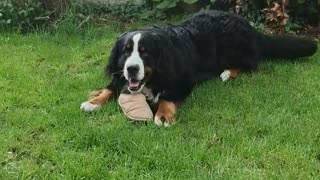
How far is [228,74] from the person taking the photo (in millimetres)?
4590

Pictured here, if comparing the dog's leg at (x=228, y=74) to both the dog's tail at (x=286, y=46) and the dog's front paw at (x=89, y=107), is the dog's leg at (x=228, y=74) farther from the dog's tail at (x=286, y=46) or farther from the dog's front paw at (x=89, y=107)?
the dog's front paw at (x=89, y=107)

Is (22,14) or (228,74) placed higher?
(22,14)

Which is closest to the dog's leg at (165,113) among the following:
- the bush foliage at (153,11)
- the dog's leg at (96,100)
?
the dog's leg at (96,100)

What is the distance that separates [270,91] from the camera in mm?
4172

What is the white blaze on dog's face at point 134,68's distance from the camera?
3.59m

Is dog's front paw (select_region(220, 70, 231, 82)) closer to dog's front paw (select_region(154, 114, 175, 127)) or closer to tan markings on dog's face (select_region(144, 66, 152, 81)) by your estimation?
tan markings on dog's face (select_region(144, 66, 152, 81))

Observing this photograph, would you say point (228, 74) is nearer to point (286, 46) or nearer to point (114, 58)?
point (286, 46)

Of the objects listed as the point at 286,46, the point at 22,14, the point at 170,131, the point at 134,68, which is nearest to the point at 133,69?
the point at 134,68

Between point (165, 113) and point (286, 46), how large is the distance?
1855 millimetres

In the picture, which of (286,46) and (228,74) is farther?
(286,46)

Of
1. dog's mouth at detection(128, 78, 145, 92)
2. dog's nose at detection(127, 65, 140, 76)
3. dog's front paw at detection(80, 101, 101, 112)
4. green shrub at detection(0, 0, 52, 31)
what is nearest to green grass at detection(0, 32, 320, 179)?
dog's front paw at detection(80, 101, 101, 112)

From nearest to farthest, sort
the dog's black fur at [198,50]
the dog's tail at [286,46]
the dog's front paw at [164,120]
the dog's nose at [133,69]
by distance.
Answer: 1. the dog's front paw at [164,120]
2. the dog's nose at [133,69]
3. the dog's black fur at [198,50]
4. the dog's tail at [286,46]

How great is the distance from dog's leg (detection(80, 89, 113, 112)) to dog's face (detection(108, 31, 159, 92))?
0.25 meters

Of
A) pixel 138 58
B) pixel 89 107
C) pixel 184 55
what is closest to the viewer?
pixel 138 58
